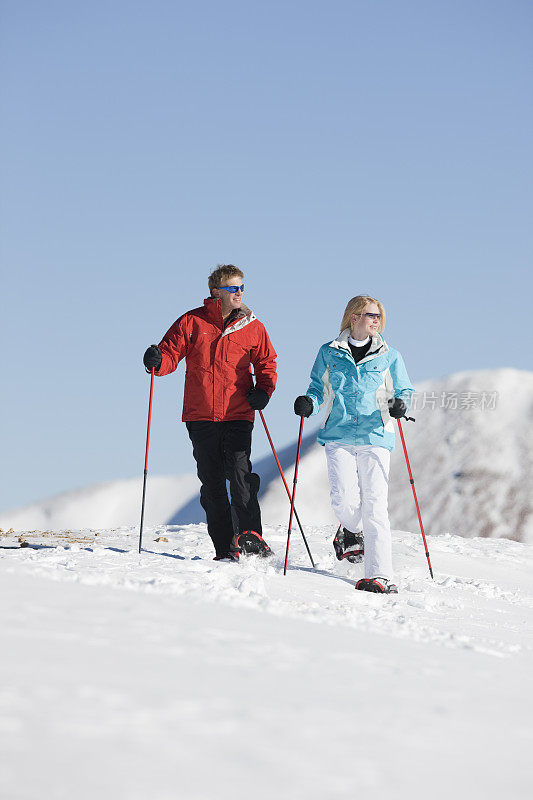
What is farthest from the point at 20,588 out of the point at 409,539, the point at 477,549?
the point at 477,549

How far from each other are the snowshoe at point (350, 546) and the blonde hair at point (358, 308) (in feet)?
5.38

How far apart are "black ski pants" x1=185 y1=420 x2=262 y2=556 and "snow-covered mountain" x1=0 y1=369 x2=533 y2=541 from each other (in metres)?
19.2

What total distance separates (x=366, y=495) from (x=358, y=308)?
4.68 ft

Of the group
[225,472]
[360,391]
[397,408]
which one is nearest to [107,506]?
[225,472]

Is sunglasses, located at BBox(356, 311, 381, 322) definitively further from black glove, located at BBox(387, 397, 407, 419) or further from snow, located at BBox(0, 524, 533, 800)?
snow, located at BBox(0, 524, 533, 800)

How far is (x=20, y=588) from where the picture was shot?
319 cm

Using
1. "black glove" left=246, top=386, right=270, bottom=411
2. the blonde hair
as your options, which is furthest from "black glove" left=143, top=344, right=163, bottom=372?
the blonde hair

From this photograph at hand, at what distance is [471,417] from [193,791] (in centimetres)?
3365

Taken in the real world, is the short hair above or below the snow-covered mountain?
above

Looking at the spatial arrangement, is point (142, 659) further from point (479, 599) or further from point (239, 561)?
point (479, 599)

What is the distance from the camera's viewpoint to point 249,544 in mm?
5879

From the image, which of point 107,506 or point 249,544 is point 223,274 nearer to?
point 249,544

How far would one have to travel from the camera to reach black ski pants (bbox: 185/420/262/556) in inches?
230

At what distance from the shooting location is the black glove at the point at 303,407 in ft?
19.2
